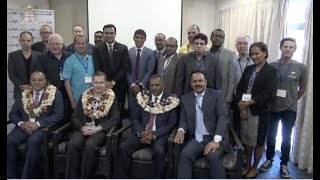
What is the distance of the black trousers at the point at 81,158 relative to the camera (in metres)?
2.94

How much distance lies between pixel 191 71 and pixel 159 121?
744 millimetres

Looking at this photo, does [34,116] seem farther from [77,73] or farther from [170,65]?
[170,65]

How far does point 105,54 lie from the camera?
3.81 meters

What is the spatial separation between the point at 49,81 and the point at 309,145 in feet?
10.9

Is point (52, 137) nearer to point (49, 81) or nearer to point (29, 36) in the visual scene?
point (49, 81)

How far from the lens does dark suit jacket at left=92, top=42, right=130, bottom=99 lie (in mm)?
3783

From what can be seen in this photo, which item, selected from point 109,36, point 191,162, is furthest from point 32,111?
point 191,162

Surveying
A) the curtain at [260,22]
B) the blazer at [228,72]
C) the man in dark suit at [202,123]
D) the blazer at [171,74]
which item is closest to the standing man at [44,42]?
the blazer at [171,74]

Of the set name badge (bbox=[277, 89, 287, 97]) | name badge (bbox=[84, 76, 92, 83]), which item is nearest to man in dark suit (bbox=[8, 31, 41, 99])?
name badge (bbox=[84, 76, 92, 83])

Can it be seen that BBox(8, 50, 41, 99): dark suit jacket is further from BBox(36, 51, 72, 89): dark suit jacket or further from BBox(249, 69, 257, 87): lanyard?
BBox(249, 69, 257, 87): lanyard

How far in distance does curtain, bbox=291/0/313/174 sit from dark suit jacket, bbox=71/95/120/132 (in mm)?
2325

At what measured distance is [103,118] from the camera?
3.26 meters

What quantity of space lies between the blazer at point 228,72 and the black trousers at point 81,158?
172cm

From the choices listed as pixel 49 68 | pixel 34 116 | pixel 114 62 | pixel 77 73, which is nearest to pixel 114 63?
pixel 114 62
